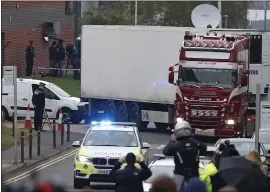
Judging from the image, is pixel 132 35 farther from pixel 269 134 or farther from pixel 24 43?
pixel 24 43

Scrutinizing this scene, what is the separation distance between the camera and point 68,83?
56.3 metres

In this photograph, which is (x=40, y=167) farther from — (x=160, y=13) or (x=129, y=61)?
(x=160, y=13)

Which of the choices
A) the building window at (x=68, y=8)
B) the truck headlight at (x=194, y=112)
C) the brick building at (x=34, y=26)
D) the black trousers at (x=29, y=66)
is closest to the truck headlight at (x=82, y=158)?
the truck headlight at (x=194, y=112)

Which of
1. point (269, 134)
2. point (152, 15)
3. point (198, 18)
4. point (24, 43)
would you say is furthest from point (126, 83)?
point (152, 15)

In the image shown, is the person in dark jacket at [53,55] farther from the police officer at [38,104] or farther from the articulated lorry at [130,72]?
the police officer at [38,104]

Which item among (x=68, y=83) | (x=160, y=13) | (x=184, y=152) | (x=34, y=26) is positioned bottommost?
(x=68, y=83)

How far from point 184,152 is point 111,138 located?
9.37 meters

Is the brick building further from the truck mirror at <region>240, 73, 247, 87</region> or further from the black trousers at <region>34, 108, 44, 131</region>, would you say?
the truck mirror at <region>240, 73, 247, 87</region>

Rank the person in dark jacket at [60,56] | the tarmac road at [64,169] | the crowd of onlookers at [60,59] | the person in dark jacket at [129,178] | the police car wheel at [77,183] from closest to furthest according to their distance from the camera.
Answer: the person in dark jacket at [129,178]
the police car wheel at [77,183]
the tarmac road at [64,169]
the crowd of onlookers at [60,59]
the person in dark jacket at [60,56]

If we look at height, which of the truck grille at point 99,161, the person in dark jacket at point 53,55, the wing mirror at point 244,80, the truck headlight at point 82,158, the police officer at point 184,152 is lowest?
the truck grille at point 99,161

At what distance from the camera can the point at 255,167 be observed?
47.1 ft

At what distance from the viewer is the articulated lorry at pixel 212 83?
34000 millimetres

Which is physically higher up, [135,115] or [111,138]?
[111,138]

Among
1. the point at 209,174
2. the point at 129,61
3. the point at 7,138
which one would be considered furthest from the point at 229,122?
the point at 209,174
